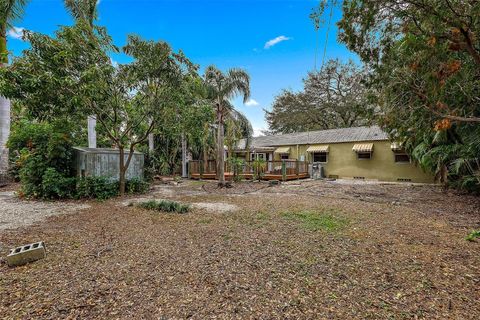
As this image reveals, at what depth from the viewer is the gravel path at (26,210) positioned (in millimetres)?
5141

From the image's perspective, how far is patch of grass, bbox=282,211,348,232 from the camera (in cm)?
470

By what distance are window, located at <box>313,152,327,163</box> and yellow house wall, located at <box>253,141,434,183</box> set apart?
292mm

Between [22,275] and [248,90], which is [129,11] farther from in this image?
[22,275]

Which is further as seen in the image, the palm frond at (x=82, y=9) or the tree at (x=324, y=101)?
the tree at (x=324, y=101)

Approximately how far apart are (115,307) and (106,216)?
408 centimetres

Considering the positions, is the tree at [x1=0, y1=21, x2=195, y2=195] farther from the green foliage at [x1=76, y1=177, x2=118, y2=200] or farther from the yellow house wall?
the yellow house wall

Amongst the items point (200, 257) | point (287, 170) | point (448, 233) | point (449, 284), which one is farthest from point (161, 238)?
point (287, 170)

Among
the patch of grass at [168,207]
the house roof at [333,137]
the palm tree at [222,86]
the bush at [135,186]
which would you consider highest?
the palm tree at [222,86]

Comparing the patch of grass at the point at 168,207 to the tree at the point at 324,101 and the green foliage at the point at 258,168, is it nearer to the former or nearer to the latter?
the green foliage at the point at 258,168

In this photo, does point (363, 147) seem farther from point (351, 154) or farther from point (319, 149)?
point (319, 149)

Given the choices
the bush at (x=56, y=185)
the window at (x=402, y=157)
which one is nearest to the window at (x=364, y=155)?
the window at (x=402, y=157)

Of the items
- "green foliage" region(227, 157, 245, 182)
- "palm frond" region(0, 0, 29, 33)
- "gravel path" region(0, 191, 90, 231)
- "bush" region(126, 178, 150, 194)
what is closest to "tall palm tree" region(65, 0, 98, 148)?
"palm frond" region(0, 0, 29, 33)

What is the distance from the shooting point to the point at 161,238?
4.07m

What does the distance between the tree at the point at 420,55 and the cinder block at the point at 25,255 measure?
20.2 feet
